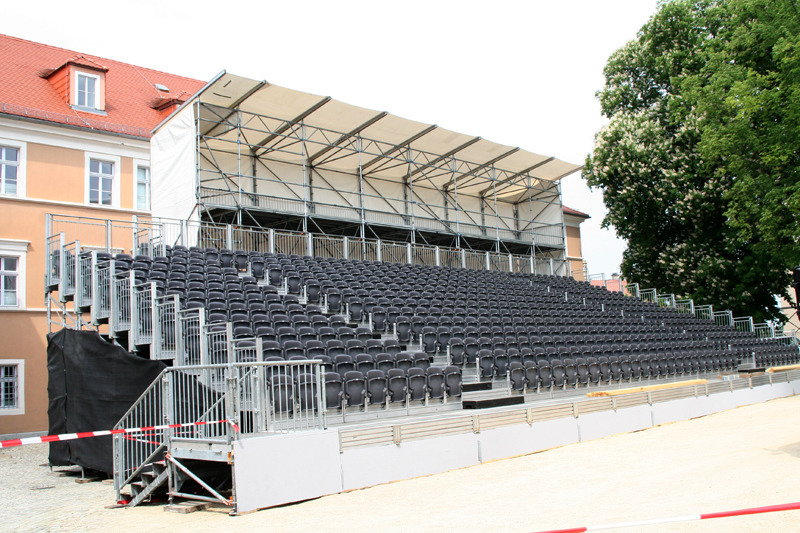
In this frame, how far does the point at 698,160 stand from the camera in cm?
2962

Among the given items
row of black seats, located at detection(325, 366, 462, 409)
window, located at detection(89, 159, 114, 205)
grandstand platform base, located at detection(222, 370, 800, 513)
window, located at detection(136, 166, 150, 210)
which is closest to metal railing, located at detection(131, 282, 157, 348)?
row of black seats, located at detection(325, 366, 462, 409)

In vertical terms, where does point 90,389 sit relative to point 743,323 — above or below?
below

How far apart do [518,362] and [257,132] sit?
12.6m

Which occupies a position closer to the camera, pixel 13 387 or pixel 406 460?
pixel 406 460

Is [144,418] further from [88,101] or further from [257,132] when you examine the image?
[88,101]

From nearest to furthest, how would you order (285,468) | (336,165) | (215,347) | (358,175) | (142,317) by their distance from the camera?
1. (285,468)
2. (215,347)
3. (142,317)
4. (336,165)
5. (358,175)

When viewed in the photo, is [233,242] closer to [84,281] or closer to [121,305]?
[84,281]

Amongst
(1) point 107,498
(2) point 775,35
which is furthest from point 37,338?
A: (2) point 775,35

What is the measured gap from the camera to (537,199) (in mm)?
32125

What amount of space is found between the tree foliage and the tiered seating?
4.46 meters

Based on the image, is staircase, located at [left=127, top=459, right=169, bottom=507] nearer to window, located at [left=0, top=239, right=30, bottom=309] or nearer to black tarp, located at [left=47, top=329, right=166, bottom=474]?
black tarp, located at [left=47, top=329, right=166, bottom=474]

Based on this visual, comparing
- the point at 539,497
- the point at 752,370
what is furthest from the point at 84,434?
the point at 752,370

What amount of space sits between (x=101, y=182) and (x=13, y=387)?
761 centimetres

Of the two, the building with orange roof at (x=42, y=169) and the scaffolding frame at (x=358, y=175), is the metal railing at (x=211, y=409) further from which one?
the scaffolding frame at (x=358, y=175)
